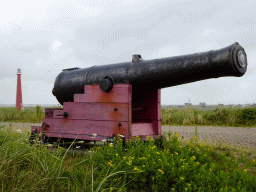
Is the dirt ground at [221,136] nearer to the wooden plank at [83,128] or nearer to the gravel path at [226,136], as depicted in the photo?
the gravel path at [226,136]

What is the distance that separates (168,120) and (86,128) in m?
8.67

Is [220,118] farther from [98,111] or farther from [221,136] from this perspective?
[98,111]

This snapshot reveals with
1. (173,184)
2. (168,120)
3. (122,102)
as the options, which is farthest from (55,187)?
(168,120)

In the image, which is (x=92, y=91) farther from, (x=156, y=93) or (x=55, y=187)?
(x=55, y=187)

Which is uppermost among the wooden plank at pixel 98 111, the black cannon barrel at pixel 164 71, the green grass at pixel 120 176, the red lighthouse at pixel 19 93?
the red lighthouse at pixel 19 93

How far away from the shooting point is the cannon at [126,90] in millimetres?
3500

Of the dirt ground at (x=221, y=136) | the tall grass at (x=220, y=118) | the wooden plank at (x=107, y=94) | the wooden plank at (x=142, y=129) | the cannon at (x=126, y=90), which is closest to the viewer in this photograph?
the cannon at (x=126, y=90)

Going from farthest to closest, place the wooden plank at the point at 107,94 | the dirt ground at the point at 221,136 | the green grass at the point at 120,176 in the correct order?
the dirt ground at the point at 221,136
the wooden plank at the point at 107,94
the green grass at the point at 120,176

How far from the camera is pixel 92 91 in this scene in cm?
434

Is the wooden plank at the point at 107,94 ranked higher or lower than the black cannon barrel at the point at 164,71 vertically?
lower

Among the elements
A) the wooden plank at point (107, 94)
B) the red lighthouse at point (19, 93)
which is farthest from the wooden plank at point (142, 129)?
the red lighthouse at point (19, 93)

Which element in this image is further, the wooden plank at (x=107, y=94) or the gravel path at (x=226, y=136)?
the gravel path at (x=226, y=136)

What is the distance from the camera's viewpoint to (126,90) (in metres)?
3.98

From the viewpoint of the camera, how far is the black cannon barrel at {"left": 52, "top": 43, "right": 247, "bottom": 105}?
11.0 ft
